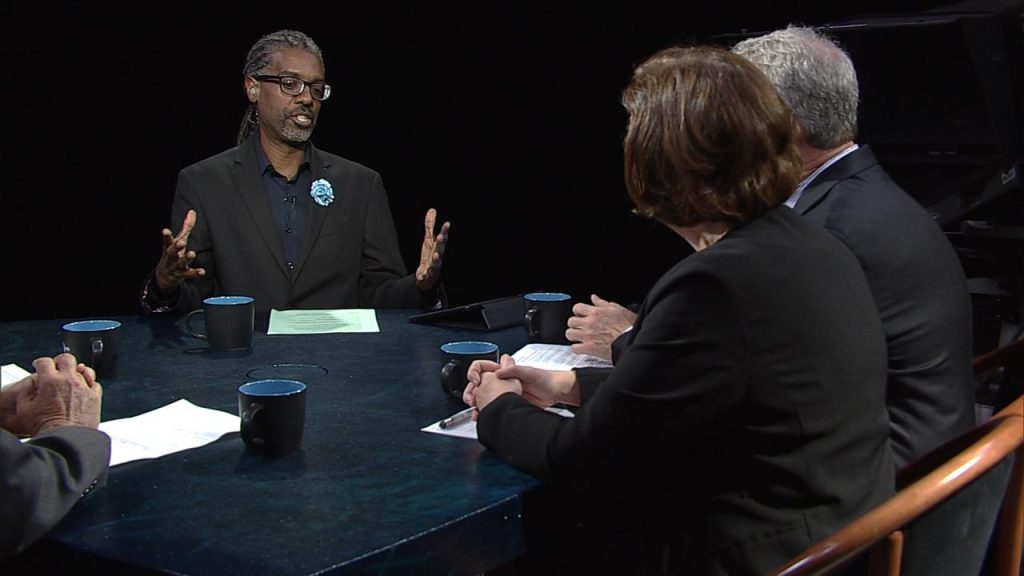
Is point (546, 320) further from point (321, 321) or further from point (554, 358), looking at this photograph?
point (321, 321)

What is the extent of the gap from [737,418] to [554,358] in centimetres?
84

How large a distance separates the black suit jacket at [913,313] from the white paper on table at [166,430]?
1084 millimetres

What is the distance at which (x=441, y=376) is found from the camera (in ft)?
5.83

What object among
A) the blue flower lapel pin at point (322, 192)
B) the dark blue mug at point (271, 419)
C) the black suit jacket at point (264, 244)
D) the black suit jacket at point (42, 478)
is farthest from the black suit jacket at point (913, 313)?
the blue flower lapel pin at point (322, 192)

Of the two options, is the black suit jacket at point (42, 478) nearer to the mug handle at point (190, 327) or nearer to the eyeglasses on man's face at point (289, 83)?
the mug handle at point (190, 327)

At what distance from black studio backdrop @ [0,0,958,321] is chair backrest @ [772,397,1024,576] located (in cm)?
307

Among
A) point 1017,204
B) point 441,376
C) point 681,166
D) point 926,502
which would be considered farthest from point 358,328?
point 1017,204

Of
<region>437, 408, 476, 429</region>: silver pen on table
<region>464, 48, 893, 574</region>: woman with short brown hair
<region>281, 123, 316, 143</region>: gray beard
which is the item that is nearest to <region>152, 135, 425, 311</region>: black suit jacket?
<region>281, 123, 316, 143</region>: gray beard

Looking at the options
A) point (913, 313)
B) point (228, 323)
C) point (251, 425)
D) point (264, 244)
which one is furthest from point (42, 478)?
point (264, 244)

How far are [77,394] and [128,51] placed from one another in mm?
2766

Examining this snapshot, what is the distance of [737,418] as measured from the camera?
4.18 feet

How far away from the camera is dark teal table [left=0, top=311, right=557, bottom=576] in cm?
115

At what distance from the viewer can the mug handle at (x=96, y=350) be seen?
1.87 meters

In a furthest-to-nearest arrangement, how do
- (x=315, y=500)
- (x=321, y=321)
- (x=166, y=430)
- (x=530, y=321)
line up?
1. (x=321, y=321)
2. (x=530, y=321)
3. (x=166, y=430)
4. (x=315, y=500)
